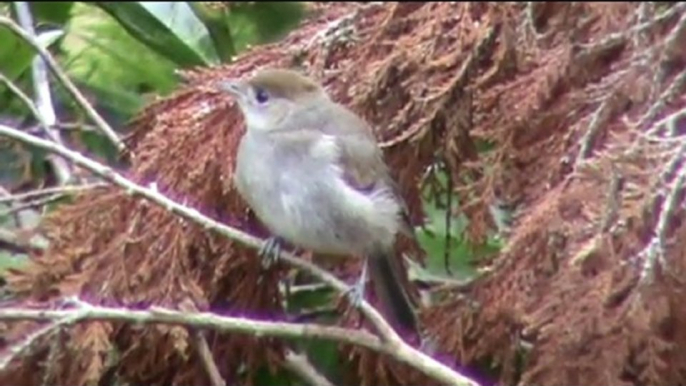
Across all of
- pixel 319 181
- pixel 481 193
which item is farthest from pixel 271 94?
pixel 481 193

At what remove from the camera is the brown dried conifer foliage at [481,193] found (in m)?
3.36

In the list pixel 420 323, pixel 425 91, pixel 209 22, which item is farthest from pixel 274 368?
pixel 209 22

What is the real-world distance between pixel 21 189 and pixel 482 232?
111cm

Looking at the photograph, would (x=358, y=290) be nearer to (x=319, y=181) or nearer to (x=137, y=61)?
(x=319, y=181)

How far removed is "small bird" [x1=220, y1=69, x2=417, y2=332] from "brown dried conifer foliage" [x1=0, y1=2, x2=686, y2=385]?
0.07m

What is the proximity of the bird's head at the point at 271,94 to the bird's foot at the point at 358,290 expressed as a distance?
0.38 m

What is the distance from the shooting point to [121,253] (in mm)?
3729

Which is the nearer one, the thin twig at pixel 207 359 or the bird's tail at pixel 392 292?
the thin twig at pixel 207 359

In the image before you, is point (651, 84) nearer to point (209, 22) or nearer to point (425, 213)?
point (425, 213)

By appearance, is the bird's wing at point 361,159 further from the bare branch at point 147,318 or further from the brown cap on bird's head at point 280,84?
the bare branch at point 147,318

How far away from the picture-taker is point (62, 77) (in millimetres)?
3918

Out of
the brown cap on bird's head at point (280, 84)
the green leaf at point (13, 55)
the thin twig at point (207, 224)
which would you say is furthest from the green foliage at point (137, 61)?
the thin twig at point (207, 224)

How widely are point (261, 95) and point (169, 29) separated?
0.70 meters

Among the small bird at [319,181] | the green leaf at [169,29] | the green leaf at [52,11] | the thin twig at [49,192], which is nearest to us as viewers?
the thin twig at [49,192]
